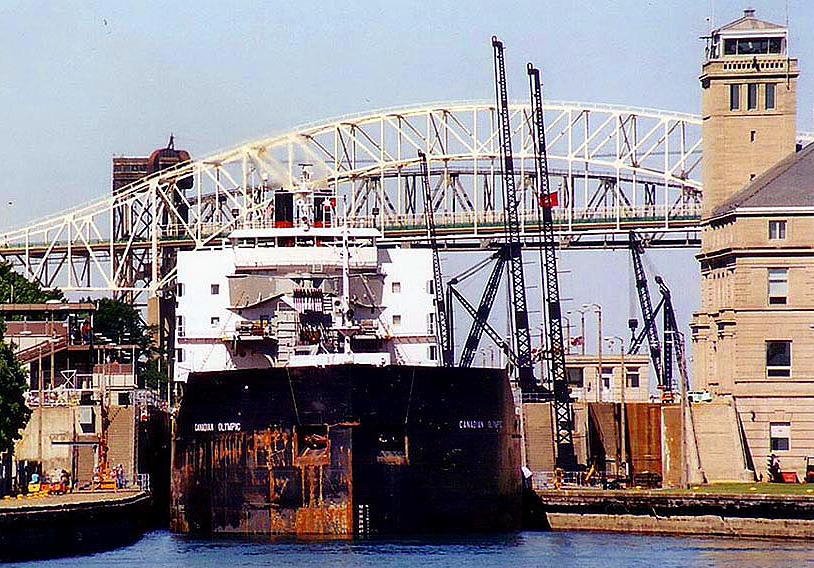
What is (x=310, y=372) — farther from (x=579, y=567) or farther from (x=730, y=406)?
(x=730, y=406)

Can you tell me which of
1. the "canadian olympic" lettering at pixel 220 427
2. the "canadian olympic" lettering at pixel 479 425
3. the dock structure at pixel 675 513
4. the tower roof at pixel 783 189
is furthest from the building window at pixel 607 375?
the "canadian olympic" lettering at pixel 220 427

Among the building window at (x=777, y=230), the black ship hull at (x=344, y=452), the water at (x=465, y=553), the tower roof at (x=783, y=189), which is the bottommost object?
the water at (x=465, y=553)

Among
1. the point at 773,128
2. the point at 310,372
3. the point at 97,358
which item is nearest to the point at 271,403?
the point at 310,372

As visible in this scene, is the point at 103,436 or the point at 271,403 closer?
the point at 271,403

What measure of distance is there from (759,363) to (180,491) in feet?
115

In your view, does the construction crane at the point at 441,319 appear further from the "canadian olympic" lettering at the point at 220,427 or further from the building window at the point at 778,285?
the building window at the point at 778,285

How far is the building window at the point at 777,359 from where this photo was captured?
123m

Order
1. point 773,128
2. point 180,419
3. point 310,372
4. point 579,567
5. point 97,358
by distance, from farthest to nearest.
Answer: point 97,358 < point 773,128 < point 180,419 < point 310,372 < point 579,567

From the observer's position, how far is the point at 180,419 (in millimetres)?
99812

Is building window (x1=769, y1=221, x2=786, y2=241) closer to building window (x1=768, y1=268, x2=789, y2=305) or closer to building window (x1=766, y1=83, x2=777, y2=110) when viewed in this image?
building window (x1=768, y1=268, x2=789, y2=305)

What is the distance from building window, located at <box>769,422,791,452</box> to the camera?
403ft

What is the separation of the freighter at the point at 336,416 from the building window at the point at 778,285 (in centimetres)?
2150

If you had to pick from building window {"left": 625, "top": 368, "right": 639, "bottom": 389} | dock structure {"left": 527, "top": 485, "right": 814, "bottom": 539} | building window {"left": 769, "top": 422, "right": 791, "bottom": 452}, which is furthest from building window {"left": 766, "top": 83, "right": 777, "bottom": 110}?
building window {"left": 625, "top": 368, "right": 639, "bottom": 389}

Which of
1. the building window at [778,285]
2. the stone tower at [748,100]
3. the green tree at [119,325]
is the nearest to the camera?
the building window at [778,285]
